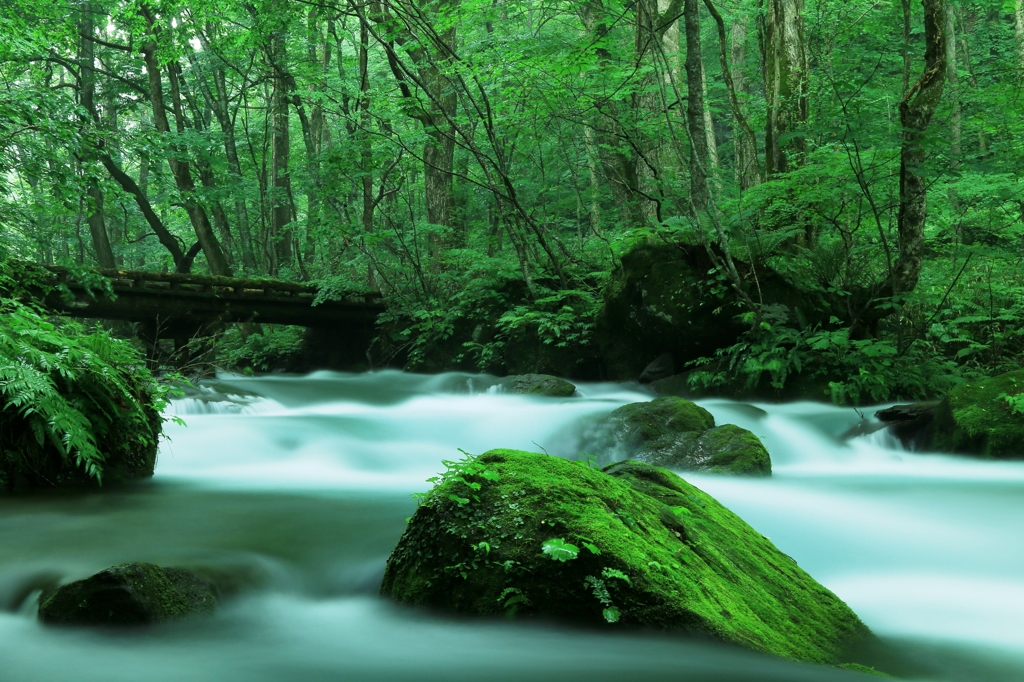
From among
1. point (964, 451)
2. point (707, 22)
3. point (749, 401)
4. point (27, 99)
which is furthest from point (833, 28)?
point (27, 99)

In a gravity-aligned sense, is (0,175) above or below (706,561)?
above

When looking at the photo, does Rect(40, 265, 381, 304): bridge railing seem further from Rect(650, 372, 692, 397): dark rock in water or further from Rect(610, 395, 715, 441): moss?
Rect(610, 395, 715, 441): moss

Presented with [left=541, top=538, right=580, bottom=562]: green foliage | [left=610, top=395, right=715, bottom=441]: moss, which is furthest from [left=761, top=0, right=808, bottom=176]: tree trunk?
[left=541, top=538, right=580, bottom=562]: green foliage

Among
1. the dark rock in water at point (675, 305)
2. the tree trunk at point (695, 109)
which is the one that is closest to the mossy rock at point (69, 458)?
the tree trunk at point (695, 109)

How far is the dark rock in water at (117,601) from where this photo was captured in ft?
10.0

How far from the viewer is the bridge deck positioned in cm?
1534

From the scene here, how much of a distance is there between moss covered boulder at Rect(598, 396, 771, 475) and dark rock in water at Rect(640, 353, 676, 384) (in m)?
4.32

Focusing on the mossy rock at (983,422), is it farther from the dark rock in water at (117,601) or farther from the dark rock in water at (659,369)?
the dark rock in water at (117,601)

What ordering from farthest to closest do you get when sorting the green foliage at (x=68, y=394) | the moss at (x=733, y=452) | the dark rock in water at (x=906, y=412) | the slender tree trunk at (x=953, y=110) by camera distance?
the slender tree trunk at (x=953, y=110) → the dark rock in water at (x=906, y=412) → the moss at (x=733, y=452) → the green foliage at (x=68, y=394)

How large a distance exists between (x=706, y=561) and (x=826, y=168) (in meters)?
8.42

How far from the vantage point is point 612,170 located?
49.3 feet

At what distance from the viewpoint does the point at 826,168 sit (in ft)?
33.3

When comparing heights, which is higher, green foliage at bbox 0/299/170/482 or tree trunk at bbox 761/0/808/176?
tree trunk at bbox 761/0/808/176

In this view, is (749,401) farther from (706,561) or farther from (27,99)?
(27,99)
